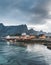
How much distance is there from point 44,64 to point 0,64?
10509 mm

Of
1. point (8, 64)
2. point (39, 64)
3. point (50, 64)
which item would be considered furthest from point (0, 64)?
point (50, 64)

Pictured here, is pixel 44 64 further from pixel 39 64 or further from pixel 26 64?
pixel 26 64

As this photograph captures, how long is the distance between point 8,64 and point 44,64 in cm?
869

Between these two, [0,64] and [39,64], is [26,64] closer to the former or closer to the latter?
[39,64]

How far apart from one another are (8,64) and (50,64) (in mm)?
10046

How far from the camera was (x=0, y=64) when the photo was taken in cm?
3603

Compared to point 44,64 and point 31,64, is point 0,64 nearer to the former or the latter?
point 31,64

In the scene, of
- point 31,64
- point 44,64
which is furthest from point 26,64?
point 44,64

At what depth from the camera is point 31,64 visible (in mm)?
35344

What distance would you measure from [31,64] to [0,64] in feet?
24.5

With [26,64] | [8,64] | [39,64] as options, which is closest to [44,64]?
[39,64]

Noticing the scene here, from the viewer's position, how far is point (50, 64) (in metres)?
34.5

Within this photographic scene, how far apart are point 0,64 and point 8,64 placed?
75.3 inches

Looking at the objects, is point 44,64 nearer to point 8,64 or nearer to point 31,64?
point 31,64
